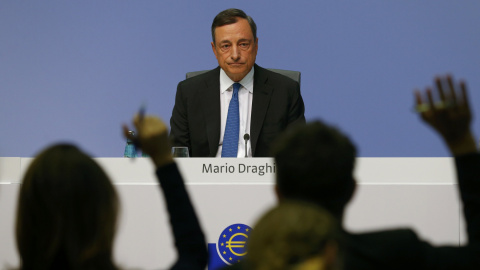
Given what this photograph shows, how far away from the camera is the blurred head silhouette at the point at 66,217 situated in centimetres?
88

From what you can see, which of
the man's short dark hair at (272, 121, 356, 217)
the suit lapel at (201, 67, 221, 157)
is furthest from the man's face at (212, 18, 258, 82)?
the man's short dark hair at (272, 121, 356, 217)

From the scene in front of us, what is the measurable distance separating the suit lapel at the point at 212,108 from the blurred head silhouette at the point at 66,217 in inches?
95.3

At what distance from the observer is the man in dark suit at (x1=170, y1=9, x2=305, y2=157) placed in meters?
3.38

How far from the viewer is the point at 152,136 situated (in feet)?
3.38

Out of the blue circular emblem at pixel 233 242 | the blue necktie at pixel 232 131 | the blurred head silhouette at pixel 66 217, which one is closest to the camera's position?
the blurred head silhouette at pixel 66 217

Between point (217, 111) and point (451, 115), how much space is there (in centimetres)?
248

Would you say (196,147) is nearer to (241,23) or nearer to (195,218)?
(241,23)


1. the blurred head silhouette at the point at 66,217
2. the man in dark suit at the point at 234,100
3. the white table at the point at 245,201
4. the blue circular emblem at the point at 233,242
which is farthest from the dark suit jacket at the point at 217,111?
the blurred head silhouette at the point at 66,217

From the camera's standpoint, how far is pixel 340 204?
1035 millimetres

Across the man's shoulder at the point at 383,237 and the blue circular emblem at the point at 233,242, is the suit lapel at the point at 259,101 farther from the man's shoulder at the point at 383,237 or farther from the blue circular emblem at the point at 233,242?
the man's shoulder at the point at 383,237

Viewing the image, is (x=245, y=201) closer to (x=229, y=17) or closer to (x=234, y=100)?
(x=234, y=100)

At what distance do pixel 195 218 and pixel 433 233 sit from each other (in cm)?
157

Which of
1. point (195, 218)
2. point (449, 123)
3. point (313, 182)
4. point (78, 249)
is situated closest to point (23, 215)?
point (78, 249)

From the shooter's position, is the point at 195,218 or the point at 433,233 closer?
the point at 195,218
